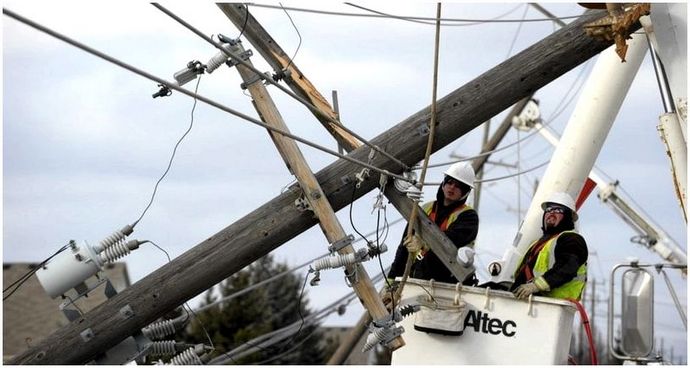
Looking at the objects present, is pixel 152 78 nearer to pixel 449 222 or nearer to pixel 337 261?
pixel 337 261

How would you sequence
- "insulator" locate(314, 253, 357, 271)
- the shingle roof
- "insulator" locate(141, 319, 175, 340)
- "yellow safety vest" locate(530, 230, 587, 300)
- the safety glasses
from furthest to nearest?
the shingle roof → the safety glasses → "yellow safety vest" locate(530, 230, 587, 300) → "insulator" locate(141, 319, 175, 340) → "insulator" locate(314, 253, 357, 271)

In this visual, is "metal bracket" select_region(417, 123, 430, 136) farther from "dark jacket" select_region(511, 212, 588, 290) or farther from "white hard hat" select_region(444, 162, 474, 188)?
"dark jacket" select_region(511, 212, 588, 290)

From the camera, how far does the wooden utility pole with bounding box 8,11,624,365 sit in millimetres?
8500

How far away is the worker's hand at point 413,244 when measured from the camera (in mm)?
8680

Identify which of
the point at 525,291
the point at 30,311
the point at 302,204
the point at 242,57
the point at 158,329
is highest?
the point at 30,311

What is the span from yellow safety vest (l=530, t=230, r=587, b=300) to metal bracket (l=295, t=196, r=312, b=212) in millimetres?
1876

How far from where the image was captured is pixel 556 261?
911 centimetres

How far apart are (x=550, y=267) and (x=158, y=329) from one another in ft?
9.60

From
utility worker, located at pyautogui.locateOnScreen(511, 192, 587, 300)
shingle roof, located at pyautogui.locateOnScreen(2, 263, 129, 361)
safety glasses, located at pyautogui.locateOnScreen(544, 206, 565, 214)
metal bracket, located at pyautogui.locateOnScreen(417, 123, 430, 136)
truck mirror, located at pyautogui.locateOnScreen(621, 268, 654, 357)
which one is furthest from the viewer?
shingle roof, located at pyautogui.locateOnScreen(2, 263, 129, 361)

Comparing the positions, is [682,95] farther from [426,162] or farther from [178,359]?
[178,359]

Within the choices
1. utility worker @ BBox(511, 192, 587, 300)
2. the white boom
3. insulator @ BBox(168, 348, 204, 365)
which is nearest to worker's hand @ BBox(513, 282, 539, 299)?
utility worker @ BBox(511, 192, 587, 300)

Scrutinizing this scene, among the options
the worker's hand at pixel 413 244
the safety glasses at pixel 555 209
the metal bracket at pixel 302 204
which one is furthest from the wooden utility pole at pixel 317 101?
the safety glasses at pixel 555 209

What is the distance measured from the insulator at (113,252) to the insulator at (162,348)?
79 cm

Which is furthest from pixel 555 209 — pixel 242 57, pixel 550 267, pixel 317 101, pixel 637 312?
pixel 242 57
